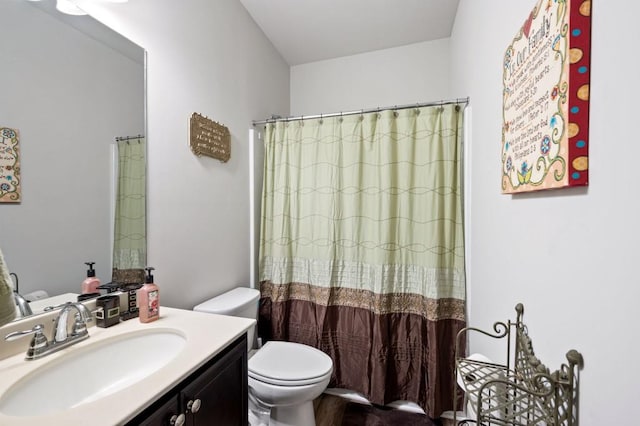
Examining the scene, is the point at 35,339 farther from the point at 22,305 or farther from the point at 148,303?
the point at 148,303

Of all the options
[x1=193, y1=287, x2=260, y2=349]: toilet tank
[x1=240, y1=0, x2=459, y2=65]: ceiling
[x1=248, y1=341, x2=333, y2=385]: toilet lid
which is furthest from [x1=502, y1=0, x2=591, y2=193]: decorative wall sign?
[x1=193, y1=287, x2=260, y2=349]: toilet tank

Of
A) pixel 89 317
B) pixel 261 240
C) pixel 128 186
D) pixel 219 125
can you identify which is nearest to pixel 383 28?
pixel 219 125

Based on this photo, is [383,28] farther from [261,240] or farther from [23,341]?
[23,341]

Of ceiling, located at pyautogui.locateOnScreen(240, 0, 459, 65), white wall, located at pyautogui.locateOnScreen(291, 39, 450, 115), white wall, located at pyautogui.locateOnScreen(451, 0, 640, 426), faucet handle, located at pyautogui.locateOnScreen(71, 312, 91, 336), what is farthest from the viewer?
white wall, located at pyautogui.locateOnScreen(291, 39, 450, 115)

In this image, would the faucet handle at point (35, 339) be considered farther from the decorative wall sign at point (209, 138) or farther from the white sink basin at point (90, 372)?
the decorative wall sign at point (209, 138)

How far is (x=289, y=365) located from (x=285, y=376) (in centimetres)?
10

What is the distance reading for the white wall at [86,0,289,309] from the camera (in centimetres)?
126

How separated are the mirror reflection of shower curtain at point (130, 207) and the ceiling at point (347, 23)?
1.41 meters

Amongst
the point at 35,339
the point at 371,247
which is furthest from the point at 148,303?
the point at 371,247

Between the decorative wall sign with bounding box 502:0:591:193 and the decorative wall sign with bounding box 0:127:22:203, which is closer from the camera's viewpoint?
the decorative wall sign with bounding box 502:0:591:193

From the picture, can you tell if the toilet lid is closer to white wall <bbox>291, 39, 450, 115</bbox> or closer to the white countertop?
the white countertop

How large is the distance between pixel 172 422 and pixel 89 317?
1.74ft

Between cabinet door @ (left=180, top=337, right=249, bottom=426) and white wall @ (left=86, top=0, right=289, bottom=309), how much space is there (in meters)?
0.56

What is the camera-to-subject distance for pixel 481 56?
1286 millimetres
